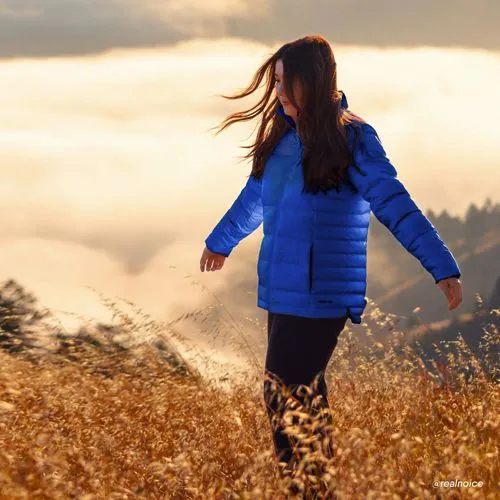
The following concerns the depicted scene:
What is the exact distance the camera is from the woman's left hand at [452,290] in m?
4.07

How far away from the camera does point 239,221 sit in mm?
5273

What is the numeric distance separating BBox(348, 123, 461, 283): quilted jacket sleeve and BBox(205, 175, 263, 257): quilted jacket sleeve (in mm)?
840

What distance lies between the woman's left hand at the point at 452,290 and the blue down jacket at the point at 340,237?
0.09 feet

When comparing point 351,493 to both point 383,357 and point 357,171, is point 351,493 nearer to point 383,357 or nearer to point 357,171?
point 357,171

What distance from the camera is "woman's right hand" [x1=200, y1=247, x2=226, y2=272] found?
546cm

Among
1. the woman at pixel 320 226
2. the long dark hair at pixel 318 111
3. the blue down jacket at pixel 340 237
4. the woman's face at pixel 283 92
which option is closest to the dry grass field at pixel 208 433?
the woman at pixel 320 226

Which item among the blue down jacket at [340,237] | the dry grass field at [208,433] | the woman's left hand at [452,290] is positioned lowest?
the dry grass field at [208,433]

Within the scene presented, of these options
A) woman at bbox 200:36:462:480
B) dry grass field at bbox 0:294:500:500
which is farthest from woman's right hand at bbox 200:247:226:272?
woman at bbox 200:36:462:480

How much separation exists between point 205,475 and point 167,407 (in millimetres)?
743

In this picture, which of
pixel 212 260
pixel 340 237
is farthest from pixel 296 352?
pixel 212 260

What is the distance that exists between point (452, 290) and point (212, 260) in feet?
5.89

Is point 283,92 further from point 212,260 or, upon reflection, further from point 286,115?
point 212,260

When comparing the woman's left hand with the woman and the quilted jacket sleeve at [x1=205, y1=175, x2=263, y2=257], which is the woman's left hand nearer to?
the woman

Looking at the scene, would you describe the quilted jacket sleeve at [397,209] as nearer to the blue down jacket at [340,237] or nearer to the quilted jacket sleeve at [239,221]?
the blue down jacket at [340,237]
